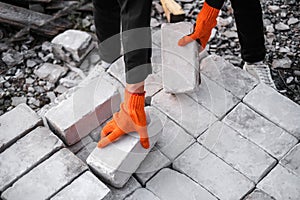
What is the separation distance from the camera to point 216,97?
3.34 meters

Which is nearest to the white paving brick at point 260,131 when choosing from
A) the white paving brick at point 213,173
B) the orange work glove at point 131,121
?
the white paving brick at point 213,173

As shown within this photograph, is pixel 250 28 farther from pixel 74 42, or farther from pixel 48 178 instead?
pixel 48 178

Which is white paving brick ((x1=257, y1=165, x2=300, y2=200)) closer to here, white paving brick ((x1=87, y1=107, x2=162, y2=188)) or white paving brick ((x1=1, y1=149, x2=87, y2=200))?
white paving brick ((x1=87, y1=107, x2=162, y2=188))

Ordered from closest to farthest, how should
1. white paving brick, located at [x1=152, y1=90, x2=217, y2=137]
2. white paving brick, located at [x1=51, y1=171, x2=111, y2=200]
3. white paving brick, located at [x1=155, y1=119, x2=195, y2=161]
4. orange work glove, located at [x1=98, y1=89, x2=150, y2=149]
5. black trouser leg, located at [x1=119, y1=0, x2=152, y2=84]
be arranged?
1. black trouser leg, located at [x1=119, y1=0, x2=152, y2=84]
2. white paving brick, located at [x1=51, y1=171, x2=111, y2=200]
3. orange work glove, located at [x1=98, y1=89, x2=150, y2=149]
4. white paving brick, located at [x1=155, y1=119, x2=195, y2=161]
5. white paving brick, located at [x1=152, y1=90, x2=217, y2=137]

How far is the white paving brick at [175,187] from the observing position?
114 inches

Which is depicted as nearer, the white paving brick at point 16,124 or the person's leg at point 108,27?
the white paving brick at point 16,124

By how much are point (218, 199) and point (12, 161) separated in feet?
4.02

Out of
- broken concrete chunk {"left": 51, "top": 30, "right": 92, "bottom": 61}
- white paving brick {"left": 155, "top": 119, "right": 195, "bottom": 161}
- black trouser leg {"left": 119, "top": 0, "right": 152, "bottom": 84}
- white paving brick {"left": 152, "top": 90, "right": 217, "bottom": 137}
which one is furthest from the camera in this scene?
broken concrete chunk {"left": 51, "top": 30, "right": 92, "bottom": 61}

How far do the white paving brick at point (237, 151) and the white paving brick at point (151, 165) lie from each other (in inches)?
11.1

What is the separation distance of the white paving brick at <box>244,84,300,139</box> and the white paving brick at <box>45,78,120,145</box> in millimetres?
920

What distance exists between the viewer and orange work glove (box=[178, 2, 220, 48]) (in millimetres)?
3109

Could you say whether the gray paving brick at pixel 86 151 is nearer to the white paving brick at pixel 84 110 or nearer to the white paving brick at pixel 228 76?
the white paving brick at pixel 84 110

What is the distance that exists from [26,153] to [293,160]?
1616mm

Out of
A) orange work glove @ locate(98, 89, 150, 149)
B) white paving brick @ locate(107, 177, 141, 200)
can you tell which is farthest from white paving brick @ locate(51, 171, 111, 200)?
orange work glove @ locate(98, 89, 150, 149)
